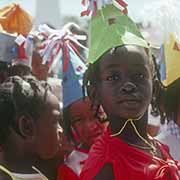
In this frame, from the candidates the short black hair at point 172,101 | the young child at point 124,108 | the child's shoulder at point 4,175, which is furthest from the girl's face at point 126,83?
the short black hair at point 172,101

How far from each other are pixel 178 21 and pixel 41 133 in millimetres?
659

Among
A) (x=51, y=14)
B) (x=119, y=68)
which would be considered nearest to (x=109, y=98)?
(x=119, y=68)

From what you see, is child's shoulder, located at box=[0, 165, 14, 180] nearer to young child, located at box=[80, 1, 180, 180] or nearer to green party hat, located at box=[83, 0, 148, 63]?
young child, located at box=[80, 1, 180, 180]

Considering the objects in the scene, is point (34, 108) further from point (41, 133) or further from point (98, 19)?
point (98, 19)

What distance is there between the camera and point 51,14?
5.64 metres

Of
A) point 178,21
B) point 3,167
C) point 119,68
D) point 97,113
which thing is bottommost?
point 3,167

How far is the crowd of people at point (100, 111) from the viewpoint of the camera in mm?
1803

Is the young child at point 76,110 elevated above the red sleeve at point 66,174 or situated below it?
above

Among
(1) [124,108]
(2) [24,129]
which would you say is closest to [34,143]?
(2) [24,129]

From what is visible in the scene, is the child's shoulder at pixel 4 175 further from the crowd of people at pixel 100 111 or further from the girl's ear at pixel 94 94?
the girl's ear at pixel 94 94

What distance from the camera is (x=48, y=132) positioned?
6.68ft

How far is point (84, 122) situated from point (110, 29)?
555 millimetres

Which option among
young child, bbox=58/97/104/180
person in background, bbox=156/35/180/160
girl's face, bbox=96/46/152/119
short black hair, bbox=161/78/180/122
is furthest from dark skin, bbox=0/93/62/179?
short black hair, bbox=161/78/180/122

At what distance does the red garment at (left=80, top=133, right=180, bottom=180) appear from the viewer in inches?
68.7
